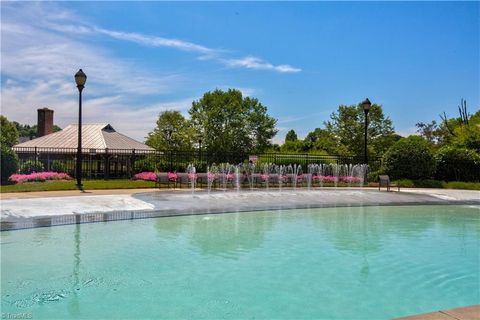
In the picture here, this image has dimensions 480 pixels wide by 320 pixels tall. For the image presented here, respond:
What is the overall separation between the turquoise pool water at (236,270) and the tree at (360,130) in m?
30.8

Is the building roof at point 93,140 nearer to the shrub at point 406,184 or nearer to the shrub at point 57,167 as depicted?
the shrub at point 57,167

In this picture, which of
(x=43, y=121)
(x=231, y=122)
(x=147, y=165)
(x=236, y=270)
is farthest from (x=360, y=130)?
(x=236, y=270)

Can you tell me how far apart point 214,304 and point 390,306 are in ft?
6.64

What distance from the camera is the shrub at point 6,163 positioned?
20.2 m

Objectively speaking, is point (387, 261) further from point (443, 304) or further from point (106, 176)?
point (106, 176)

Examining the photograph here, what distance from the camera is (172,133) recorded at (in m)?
37.7

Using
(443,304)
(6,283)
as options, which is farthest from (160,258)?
(443,304)

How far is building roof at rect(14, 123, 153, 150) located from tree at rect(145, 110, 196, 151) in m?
6.07

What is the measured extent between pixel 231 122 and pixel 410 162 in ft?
64.2

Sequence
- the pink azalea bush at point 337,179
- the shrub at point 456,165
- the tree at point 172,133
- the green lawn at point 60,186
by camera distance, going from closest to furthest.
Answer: the green lawn at point 60,186 → the pink azalea bush at point 337,179 → the shrub at point 456,165 → the tree at point 172,133

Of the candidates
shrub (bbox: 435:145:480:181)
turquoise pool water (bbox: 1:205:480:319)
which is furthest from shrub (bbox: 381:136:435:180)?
turquoise pool water (bbox: 1:205:480:319)

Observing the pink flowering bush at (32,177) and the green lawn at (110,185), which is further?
the pink flowering bush at (32,177)

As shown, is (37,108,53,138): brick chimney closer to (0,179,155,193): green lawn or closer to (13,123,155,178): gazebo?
(13,123,155,178): gazebo

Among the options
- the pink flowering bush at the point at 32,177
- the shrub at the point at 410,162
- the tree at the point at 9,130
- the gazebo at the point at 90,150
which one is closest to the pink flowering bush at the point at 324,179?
the shrub at the point at 410,162
